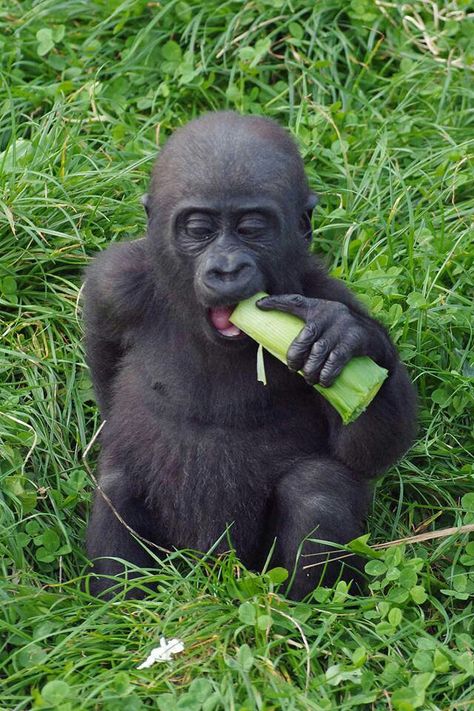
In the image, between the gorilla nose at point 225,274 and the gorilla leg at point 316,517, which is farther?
the gorilla leg at point 316,517

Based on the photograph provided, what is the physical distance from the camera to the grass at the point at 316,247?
512cm

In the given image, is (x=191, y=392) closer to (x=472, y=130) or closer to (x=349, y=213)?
(x=349, y=213)

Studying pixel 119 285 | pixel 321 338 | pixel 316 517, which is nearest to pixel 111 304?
pixel 119 285

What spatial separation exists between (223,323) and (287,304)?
11.7 inches

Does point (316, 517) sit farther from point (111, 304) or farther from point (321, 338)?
point (111, 304)

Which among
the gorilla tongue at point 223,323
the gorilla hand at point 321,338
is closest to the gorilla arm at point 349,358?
the gorilla hand at point 321,338

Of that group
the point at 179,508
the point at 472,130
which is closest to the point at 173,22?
the point at 472,130

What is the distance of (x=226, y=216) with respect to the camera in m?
5.42

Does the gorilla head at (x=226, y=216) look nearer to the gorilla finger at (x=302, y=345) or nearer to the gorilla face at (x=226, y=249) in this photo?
the gorilla face at (x=226, y=249)

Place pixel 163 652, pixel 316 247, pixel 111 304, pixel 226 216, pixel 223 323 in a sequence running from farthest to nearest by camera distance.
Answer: pixel 316 247
pixel 111 304
pixel 223 323
pixel 226 216
pixel 163 652

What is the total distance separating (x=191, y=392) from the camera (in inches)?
234

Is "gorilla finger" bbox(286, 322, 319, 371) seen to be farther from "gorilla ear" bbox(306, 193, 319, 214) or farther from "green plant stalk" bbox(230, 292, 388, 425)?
"gorilla ear" bbox(306, 193, 319, 214)

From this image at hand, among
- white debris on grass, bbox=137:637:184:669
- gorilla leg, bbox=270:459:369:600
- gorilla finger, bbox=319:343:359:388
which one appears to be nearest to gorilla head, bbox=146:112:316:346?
gorilla finger, bbox=319:343:359:388

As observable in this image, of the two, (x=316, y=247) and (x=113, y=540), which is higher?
(x=316, y=247)
